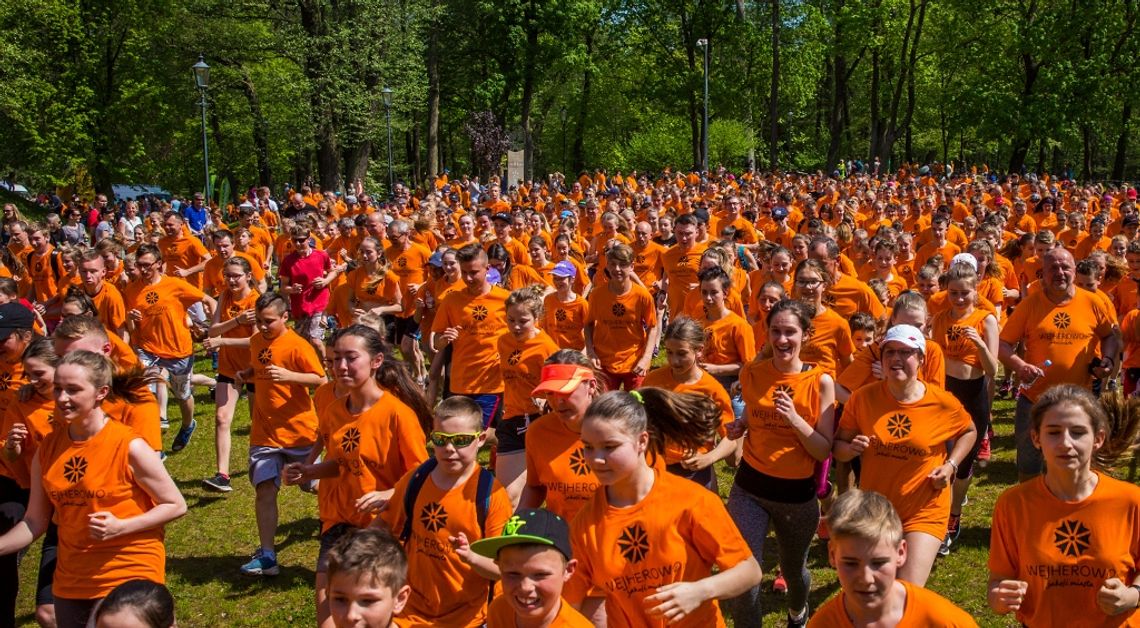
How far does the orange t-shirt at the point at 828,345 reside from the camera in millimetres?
7461

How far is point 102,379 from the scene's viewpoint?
4902 mm

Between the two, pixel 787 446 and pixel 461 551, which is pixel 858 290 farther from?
pixel 461 551

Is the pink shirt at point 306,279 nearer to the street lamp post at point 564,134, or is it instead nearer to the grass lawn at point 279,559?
the grass lawn at point 279,559

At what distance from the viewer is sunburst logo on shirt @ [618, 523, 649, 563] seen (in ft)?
12.7

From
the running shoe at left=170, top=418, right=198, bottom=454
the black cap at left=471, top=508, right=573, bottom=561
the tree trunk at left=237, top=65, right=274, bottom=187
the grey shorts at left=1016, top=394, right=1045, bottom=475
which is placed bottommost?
the running shoe at left=170, top=418, right=198, bottom=454

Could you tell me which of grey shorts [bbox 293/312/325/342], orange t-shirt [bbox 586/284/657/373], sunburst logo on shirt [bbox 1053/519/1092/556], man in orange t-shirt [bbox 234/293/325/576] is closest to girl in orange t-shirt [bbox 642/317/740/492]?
sunburst logo on shirt [bbox 1053/519/1092/556]

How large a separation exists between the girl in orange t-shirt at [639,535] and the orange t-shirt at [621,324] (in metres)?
4.94

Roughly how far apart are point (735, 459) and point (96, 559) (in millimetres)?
3445

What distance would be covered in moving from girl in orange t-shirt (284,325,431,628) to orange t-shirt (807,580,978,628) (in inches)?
95.8

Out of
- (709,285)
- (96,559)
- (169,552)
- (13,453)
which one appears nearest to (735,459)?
(709,285)

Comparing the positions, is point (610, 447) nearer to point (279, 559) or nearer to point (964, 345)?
point (964, 345)

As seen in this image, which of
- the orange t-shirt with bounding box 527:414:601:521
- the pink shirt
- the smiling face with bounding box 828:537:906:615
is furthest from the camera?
the pink shirt

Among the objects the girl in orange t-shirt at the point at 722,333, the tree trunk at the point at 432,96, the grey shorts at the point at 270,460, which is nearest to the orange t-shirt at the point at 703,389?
the girl in orange t-shirt at the point at 722,333

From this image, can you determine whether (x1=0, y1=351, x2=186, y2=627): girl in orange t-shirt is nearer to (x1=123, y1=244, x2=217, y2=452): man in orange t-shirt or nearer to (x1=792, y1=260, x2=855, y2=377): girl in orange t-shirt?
(x1=792, y1=260, x2=855, y2=377): girl in orange t-shirt
